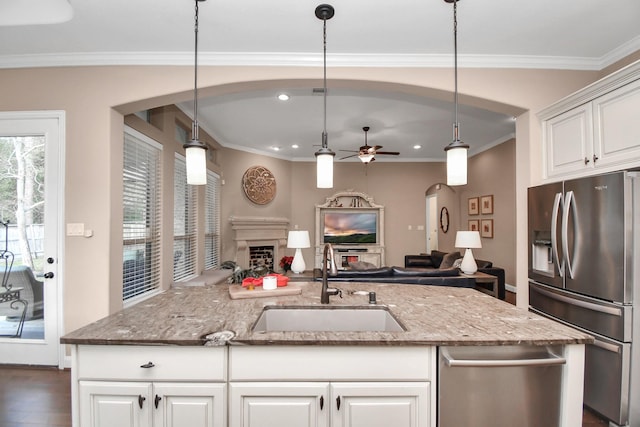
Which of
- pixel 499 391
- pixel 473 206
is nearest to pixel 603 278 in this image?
pixel 499 391

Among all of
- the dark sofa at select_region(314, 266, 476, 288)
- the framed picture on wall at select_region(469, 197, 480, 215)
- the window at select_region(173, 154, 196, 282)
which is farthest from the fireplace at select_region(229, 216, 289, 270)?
the framed picture on wall at select_region(469, 197, 480, 215)

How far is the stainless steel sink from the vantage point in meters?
1.79

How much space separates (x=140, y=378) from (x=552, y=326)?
1.88m

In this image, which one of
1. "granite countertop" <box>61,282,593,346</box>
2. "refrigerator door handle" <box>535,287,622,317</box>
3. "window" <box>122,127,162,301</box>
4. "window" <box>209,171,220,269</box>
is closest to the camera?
"granite countertop" <box>61,282,593,346</box>

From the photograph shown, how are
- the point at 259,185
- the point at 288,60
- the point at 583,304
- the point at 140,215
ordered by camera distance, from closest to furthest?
the point at 583,304
the point at 288,60
the point at 140,215
the point at 259,185

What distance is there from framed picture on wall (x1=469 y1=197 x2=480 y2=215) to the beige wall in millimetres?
4201

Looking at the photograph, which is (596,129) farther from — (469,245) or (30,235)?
(30,235)

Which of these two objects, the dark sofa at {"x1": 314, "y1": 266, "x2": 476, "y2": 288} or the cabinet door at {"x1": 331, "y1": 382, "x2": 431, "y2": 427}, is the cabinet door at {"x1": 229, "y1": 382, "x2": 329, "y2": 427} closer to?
the cabinet door at {"x1": 331, "y1": 382, "x2": 431, "y2": 427}

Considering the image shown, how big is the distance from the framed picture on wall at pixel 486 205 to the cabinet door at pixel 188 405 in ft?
20.8

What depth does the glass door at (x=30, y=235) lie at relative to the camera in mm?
2746

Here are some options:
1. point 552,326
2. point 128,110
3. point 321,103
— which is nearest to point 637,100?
point 552,326

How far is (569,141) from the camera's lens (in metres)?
2.44

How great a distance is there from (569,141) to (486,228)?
429 cm

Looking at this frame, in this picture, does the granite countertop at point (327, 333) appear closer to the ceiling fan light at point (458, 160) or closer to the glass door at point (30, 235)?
the ceiling fan light at point (458, 160)
